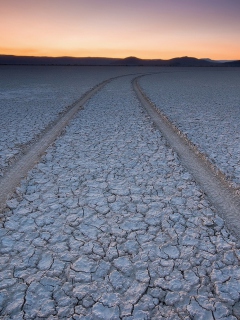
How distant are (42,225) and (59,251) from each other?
0.43 m

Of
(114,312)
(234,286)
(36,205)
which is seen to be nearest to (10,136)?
(36,205)

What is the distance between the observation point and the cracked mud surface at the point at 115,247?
1716 millimetres

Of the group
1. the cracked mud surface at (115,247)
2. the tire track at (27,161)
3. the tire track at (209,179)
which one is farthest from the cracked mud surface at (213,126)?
the tire track at (27,161)

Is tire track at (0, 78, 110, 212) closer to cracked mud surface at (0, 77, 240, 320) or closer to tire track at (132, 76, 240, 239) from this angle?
cracked mud surface at (0, 77, 240, 320)

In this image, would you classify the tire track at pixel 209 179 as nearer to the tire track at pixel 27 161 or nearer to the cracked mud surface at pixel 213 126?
the cracked mud surface at pixel 213 126

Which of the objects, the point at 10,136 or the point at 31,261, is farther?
the point at 10,136

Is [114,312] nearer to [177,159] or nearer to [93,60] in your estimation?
[177,159]

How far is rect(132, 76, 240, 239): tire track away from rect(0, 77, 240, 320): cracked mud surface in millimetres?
120

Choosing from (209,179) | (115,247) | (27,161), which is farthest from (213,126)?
(115,247)

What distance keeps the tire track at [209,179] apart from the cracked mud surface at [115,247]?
0.39 ft

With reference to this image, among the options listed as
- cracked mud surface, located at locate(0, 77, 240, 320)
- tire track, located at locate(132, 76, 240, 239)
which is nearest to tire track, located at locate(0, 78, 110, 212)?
cracked mud surface, located at locate(0, 77, 240, 320)

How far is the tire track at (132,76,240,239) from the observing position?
2.69 metres

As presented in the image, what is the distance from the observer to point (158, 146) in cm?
468

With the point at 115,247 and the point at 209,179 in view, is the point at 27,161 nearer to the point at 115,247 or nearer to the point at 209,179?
the point at 115,247
